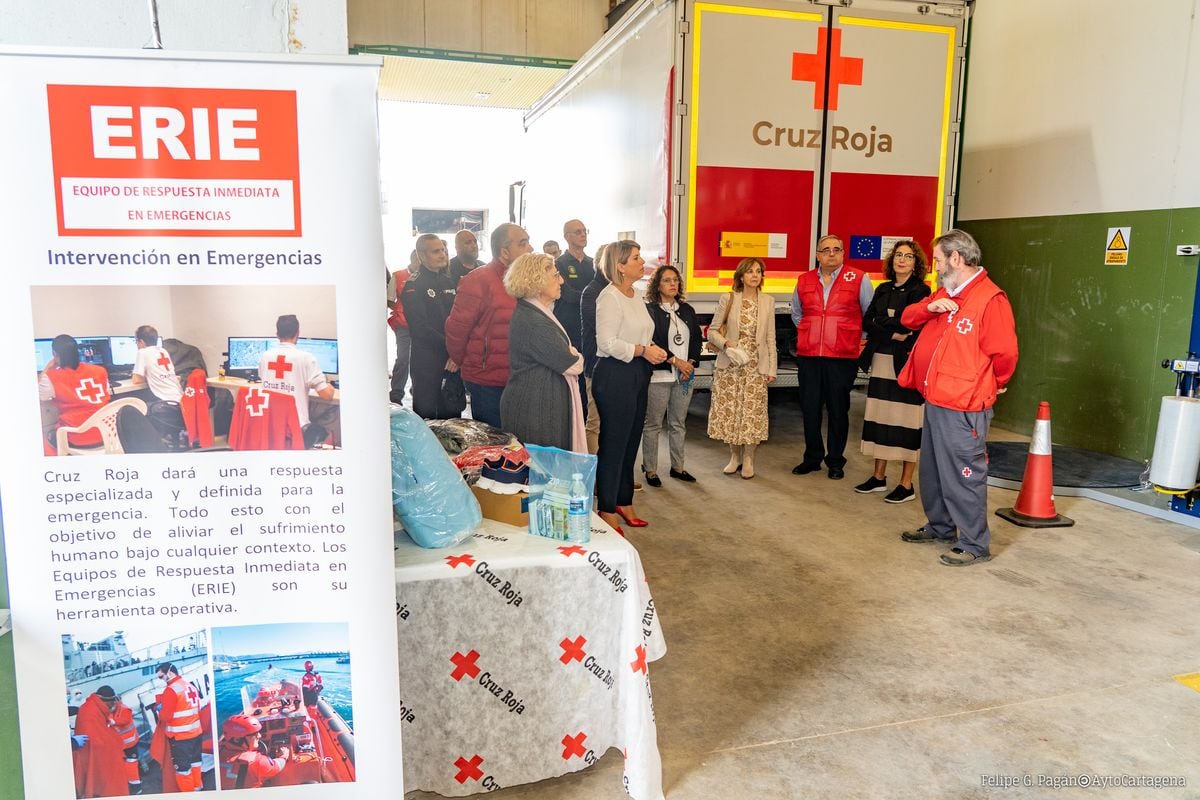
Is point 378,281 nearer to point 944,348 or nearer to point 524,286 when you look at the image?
point 524,286

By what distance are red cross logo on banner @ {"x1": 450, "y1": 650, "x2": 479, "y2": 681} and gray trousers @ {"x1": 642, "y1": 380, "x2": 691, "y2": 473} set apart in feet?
11.4

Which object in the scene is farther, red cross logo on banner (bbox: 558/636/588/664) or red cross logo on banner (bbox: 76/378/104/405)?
red cross logo on banner (bbox: 558/636/588/664)

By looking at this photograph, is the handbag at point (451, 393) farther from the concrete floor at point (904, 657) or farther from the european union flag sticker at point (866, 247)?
the european union flag sticker at point (866, 247)

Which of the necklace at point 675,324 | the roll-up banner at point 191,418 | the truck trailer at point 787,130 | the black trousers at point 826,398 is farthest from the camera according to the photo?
the black trousers at point 826,398

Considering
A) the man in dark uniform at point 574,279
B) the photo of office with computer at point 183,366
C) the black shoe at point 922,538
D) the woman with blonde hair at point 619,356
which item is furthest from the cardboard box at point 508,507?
the man in dark uniform at point 574,279

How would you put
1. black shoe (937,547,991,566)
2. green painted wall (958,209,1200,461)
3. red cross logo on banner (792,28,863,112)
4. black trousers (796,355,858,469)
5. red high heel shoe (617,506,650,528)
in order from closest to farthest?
black shoe (937,547,991,566)
red high heel shoe (617,506,650,528)
red cross logo on banner (792,28,863,112)
black trousers (796,355,858,469)
green painted wall (958,209,1200,461)

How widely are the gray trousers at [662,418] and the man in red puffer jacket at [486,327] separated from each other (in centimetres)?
127

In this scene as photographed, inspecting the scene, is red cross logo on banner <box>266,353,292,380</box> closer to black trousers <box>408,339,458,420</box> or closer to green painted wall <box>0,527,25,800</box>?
green painted wall <box>0,527,25,800</box>

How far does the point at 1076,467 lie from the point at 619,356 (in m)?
4.05

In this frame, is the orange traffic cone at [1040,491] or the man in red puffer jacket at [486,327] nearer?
the man in red puffer jacket at [486,327]

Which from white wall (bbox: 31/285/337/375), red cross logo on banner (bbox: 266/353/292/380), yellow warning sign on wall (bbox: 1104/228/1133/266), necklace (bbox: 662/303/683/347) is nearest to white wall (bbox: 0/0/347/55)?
white wall (bbox: 31/285/337/375)

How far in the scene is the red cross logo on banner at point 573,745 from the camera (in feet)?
8.21

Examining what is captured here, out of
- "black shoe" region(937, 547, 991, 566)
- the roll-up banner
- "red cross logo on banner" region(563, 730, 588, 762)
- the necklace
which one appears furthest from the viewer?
the necklace

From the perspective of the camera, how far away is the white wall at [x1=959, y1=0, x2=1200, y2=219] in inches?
243
